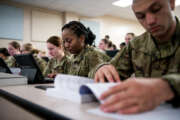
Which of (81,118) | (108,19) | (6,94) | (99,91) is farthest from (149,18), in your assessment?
(108,19)

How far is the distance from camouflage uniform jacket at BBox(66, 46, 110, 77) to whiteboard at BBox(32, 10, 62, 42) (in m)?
3.93

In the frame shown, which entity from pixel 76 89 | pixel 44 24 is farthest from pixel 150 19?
pixel 44 24

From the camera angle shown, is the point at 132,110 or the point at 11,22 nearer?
the point at 132,110

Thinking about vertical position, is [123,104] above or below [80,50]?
below

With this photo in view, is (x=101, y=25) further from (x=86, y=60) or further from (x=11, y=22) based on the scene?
(x=86, y=60)

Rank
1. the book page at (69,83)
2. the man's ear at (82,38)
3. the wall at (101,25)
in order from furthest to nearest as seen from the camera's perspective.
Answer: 1. the wall at (101,25)
2. the man's ear at (82,38)
3. the book page at (69,83)

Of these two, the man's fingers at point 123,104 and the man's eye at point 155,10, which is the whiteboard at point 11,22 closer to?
the man's eye at point 155,10

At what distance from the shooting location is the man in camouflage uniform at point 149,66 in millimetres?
450

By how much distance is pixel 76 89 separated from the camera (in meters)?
0.68

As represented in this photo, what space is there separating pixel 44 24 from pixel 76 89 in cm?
519

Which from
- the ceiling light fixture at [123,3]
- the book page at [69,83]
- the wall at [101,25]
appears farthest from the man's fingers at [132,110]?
the wall at [101,25]

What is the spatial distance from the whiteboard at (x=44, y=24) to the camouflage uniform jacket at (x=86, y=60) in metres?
3.93

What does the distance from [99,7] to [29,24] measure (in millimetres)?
2176

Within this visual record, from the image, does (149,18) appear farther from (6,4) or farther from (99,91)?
(6,4)
